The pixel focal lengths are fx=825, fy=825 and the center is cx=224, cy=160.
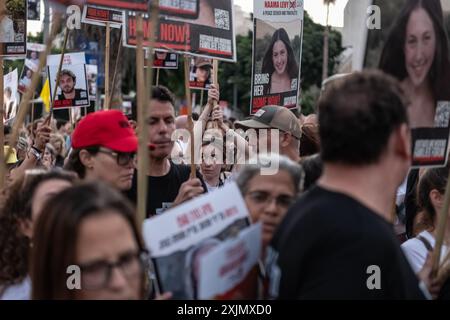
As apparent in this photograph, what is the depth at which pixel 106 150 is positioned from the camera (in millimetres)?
4488

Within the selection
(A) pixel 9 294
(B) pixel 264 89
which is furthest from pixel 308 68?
(A) pixel 9 294

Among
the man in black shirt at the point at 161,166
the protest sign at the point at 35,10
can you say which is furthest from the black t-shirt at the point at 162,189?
the protest sign at the point at 35,10

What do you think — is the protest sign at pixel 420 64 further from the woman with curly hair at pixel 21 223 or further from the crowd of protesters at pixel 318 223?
the woman with curly hair at pixel 21 223

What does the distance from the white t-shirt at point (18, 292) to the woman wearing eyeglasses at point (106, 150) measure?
1.22 meters

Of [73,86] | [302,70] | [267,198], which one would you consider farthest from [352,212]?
[302,70]

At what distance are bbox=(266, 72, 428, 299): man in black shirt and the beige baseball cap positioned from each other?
3.07m

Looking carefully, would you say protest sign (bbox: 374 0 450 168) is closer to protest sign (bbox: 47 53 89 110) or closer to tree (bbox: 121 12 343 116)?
protest sign (bbox: 47 53 89 110)

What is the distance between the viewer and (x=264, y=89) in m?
6.53

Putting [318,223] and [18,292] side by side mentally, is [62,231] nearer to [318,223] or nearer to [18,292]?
[318,223]

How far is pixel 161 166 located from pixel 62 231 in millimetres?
2700

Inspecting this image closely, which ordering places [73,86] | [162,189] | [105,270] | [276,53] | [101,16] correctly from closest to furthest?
[105,270] → [162,189] → [276,53] → [101,16] → [73,86]

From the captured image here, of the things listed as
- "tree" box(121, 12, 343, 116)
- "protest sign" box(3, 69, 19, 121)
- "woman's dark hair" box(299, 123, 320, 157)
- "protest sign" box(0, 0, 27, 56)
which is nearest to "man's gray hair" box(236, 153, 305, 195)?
"woman's dark hair" box(299, 123, 320, 157)

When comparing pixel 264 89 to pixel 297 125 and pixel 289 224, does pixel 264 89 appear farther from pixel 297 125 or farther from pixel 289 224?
pixel 289 224
